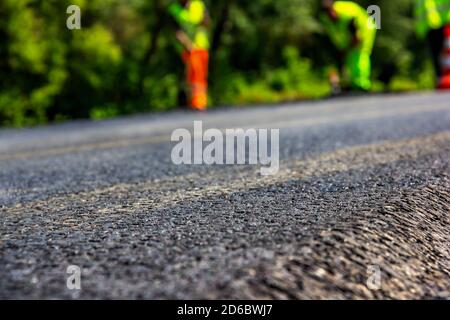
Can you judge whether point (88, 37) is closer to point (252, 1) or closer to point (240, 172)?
point (252, 1)

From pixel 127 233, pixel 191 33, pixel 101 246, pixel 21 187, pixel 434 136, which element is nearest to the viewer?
pixel 101 246

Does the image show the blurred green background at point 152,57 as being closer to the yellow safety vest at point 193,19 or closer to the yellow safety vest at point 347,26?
the yellow safety vest at point 193,19

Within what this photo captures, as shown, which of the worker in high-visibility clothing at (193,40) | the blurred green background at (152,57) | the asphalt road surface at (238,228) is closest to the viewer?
the asphalt road surface at (238,228)

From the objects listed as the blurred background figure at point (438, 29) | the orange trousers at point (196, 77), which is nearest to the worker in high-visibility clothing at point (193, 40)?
the orange trousers at point (196, 77)

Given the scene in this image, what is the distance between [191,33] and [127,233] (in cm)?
897

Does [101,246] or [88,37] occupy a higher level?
[88,37]

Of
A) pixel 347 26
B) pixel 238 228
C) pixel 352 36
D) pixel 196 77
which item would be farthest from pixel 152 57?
pixel 238 228

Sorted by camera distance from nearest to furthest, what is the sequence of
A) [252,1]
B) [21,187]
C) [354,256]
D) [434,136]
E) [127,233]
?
[354,256] < [127,233] < [21,187] < [434,136] < [252,1]

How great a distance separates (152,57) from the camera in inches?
498

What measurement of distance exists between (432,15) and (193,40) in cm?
428

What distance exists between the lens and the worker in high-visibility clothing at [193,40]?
1019cm

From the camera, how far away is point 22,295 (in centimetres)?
123

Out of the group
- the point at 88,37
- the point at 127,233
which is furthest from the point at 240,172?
the point at 88,37

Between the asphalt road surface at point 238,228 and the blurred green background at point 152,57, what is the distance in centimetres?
729
